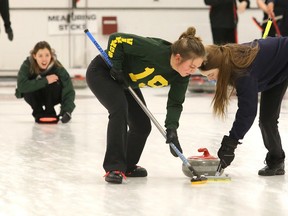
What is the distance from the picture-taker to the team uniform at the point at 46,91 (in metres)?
5.57

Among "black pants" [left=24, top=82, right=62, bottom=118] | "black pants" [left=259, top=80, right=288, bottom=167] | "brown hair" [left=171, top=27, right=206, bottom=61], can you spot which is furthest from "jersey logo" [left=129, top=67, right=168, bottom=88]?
"black pants" [left=24, top=82, right=62, bottom=118]

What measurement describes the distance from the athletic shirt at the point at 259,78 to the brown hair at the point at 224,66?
33mm

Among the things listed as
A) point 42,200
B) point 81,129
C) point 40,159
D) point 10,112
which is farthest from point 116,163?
point 10,112

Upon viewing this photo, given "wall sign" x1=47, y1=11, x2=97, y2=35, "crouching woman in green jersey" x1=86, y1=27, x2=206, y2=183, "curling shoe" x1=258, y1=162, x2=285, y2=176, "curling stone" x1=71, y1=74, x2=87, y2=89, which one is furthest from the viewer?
"wall sign" x1=47, y1=11, x2=97, y2=35

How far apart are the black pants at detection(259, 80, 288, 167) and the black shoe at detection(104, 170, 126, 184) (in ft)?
2.40

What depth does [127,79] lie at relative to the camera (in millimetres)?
3529

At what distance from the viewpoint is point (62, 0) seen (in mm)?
9484

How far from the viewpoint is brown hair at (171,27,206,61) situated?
126 inches

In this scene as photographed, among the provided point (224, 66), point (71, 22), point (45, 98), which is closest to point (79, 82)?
point (71, 22)

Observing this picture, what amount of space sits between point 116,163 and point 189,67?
0.53m

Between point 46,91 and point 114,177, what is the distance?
93.4 inches

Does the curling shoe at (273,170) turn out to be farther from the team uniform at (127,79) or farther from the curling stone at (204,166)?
the team uniform at (127,79)

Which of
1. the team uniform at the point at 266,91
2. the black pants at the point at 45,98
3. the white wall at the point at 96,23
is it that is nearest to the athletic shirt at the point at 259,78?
the team uniform at the point at 266,91

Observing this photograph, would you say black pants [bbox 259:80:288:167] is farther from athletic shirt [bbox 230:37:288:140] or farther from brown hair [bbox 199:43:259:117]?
brown hair [bbox 199:43:259:117]
